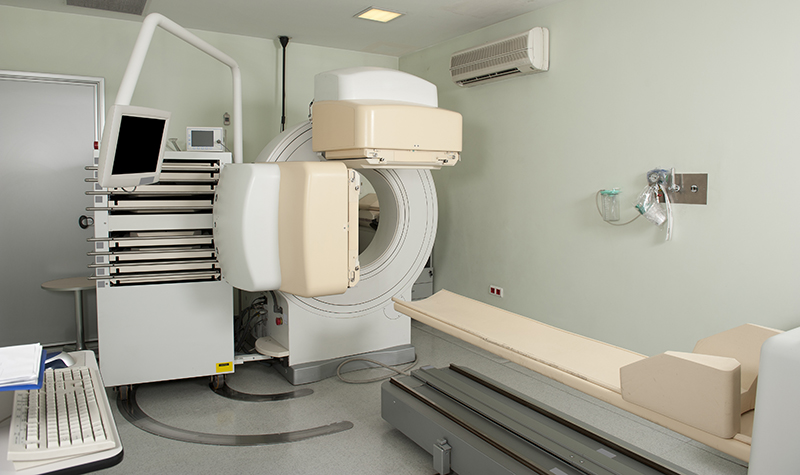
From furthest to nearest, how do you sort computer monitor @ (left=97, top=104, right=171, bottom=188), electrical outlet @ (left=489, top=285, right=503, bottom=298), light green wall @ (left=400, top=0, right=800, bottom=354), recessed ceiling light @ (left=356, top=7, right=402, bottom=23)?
electrical outlet @ (left=489, top=285, right=503, bottom=298) → recessed ceiling light @ (left=356, top=7, right=402, bottom=23) → light green wall @ (left=400, top=0, right=800, bottom=354) → computer monitor @ (left=97, top=104, right=171, bottom=188)

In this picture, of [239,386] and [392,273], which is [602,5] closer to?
[392,273]

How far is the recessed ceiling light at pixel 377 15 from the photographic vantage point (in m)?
3.48

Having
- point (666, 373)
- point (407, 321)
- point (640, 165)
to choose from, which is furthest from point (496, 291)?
point (666, 373)

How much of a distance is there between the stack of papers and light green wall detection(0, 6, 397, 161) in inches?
111

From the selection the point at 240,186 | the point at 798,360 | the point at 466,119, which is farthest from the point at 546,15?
the point at 798,360

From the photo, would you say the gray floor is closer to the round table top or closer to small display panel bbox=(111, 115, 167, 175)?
Answer: the round table top

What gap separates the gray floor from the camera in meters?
2.23

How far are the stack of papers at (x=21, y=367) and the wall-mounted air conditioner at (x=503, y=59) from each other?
2962mm

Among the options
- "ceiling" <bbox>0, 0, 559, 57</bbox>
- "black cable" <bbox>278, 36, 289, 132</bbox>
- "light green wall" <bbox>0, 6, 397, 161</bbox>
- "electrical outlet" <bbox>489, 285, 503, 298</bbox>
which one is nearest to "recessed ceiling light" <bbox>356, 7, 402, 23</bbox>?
"ceiling" <bbox>0, 0, 559, 57</bbox>

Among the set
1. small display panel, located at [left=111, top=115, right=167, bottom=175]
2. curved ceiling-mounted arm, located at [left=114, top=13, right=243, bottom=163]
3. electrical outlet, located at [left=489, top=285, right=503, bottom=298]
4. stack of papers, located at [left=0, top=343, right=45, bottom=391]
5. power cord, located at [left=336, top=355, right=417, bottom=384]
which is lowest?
power cord, located at [left=336, top=355, right=417, bottom=384]

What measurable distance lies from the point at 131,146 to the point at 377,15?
2105 mm

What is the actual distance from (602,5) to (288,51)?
244 cm

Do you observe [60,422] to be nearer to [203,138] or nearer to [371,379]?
[203,138]

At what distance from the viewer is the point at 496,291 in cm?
390
